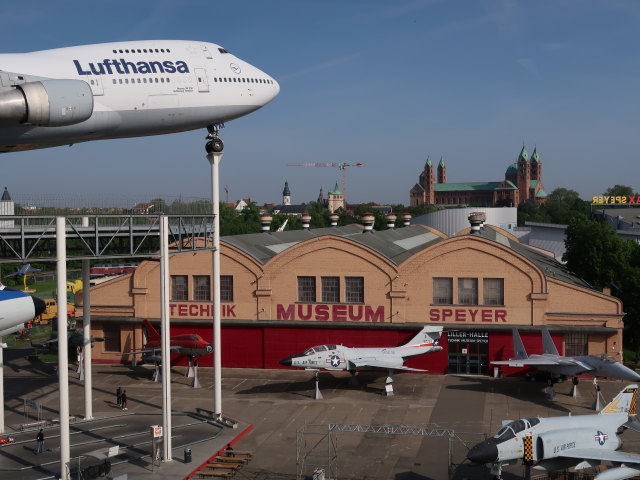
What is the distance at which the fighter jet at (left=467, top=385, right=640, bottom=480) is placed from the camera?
90.8 feet

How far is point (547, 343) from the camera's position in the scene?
46.3 meters

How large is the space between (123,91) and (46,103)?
272 inches

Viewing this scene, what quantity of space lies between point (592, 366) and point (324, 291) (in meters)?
20.1

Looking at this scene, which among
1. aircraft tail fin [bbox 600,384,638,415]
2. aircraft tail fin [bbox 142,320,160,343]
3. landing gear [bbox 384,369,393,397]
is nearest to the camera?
aircraft tail fin [bbox 600,384,638,415]

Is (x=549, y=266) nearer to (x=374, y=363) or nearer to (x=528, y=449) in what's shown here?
(x=374, y=363)

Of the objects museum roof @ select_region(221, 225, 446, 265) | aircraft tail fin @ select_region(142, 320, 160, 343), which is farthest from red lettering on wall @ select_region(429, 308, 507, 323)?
aircraft tail fin @ select_region(142, 320, 160, 343)

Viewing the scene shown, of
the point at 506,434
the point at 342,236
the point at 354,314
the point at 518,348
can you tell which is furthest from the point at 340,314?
the point at 506,434

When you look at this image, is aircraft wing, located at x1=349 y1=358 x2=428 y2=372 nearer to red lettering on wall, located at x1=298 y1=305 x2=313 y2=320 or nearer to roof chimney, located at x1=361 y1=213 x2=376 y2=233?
red lettering on wall, located at x1=298 y1=305 x2=313 y2=320

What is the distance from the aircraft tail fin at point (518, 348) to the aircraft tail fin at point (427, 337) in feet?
17.1

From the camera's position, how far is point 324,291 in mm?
53094

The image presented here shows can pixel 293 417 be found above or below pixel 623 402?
below

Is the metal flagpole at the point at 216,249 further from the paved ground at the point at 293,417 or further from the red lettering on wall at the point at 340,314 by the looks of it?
the red lettering on wall at the point at 340,314

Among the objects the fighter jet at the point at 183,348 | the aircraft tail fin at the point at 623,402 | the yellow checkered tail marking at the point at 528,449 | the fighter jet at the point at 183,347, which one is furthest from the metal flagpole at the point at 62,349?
the aircraft tail fin at the point at 623,402

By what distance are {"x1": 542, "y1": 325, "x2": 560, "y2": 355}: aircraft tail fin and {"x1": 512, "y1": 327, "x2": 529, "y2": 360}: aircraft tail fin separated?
5.01 feet
